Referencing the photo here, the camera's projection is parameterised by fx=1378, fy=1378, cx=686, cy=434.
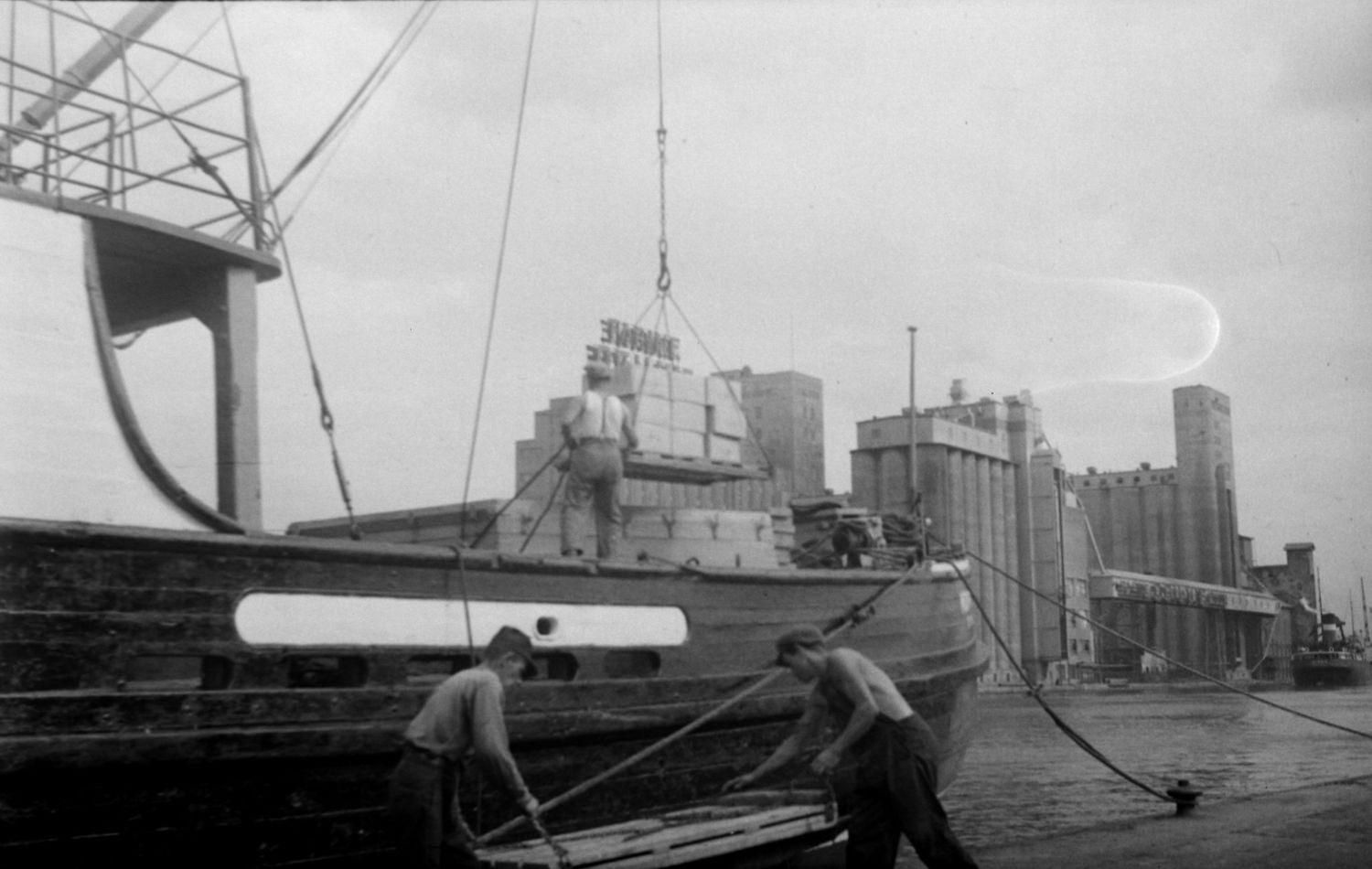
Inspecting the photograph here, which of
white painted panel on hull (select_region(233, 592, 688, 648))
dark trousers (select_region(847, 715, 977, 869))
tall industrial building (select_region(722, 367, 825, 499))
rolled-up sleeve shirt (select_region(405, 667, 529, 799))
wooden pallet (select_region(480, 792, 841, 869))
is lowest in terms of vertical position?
→ wooden pallet (select_region(480, 792, 841, 869))

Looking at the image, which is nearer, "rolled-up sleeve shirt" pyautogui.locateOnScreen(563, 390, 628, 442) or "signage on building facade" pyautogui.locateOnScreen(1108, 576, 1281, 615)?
"rolled-up sleeve shirt" pyautogui.locateOnScreen(563, 390, 628, 442)

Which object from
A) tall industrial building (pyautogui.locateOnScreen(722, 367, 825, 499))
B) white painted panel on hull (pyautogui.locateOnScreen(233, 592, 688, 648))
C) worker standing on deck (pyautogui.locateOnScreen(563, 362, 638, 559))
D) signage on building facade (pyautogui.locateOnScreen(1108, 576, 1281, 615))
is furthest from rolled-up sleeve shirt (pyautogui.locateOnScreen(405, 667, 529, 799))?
signage on building facade (pyautogui.locateOnScreen(1108, 576, 1281, 615))

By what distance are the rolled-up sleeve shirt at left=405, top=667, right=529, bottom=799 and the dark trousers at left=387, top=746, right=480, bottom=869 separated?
2.6 inches

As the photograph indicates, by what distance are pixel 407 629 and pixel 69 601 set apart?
64.7 inches

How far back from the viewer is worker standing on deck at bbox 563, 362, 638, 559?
816cm

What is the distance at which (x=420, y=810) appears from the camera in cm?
542

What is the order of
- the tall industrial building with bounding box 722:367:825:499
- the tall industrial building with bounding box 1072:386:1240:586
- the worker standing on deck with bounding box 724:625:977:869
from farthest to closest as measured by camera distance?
1. the tall industrial building with bounding box 1072:386:1240:586
2. the tall industrial building with bounding box 722:367:825:499
3. the worker standing on deck with bounding box 724:625:977:869

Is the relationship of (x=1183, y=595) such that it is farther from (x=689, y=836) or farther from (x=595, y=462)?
(x=689, y=836)

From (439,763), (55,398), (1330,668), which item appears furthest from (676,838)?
(1330,668)

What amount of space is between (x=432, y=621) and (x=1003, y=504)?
182ft

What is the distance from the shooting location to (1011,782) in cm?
1853

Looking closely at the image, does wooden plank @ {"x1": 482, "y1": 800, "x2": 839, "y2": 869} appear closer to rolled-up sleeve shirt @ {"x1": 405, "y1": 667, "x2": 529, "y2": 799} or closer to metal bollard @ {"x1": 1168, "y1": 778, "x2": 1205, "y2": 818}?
rolled-up sleeve shirt @ {"x1": 405, "y1": 667, "x2": 529, "y2": 799}

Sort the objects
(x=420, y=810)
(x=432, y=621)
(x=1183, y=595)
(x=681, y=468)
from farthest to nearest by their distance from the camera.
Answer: (x=1183, y=595)
(x=681, y=468)
(x=432, y=621)
(x=420, y=810)

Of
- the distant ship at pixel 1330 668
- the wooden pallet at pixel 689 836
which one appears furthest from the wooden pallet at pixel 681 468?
the distant ship at pixel 1330 668
